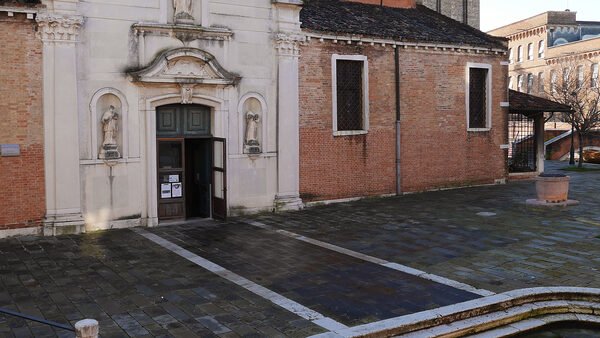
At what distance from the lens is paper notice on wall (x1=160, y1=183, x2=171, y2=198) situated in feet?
48.8

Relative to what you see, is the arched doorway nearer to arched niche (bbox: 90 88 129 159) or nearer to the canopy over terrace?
arched niche (bbox: 90 88 129 159)

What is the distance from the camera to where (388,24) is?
805 inches

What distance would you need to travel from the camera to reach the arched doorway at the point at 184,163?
14.9 meters

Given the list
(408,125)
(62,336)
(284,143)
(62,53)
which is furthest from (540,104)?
(62,336)

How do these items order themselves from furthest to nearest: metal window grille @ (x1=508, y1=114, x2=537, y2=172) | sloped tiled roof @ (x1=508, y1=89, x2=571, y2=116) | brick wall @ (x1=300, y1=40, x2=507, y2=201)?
metal window grille @ (x1=508, y1=114, x2=537, y2=172) < sloped tiled roof @ (x1=508, y1=89, x2=571, y2=116) < brick wall @ (x1=300, y1=40, x2=507, y2=201)

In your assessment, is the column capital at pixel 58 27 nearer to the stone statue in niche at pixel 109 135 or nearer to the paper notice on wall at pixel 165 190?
the stone statue in niche at pixel 109 135

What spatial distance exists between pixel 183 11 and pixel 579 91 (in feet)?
106

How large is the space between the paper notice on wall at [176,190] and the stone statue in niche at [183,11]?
4.27 m

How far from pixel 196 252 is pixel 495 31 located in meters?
58.1

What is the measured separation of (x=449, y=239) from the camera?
12805mm

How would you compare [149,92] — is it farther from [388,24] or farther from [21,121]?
[388,24]

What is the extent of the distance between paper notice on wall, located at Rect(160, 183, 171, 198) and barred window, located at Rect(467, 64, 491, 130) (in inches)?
482

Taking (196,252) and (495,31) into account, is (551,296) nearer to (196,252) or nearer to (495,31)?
(196,252)

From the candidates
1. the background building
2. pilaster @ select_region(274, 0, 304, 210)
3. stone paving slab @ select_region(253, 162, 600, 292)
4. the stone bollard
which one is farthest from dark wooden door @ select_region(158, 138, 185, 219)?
the background building
